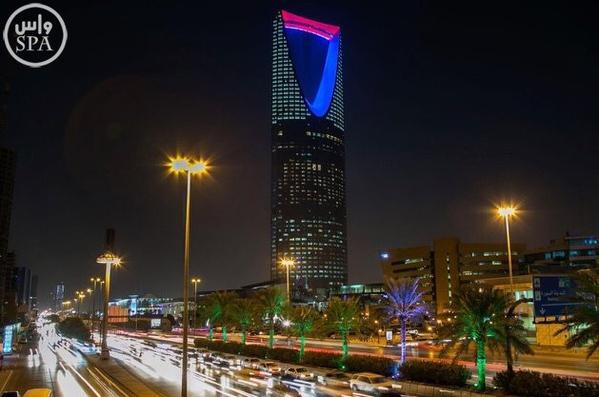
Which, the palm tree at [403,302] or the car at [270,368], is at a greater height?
the palm tree at [403,302]

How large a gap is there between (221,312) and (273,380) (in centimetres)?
3202

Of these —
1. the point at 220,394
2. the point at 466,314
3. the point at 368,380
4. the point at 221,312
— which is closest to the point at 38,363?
the point at 221,312

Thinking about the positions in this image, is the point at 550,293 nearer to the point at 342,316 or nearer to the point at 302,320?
the point at 342,316

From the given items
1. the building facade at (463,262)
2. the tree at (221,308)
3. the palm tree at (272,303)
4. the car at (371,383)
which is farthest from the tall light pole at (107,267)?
the building facade at (463,262)

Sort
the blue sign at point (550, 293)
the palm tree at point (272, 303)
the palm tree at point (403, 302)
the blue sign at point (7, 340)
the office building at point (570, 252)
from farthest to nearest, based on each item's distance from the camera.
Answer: the office building at point (570, 252) → the blue sign at point (7, 340) → the palm tree at point (272, 303) → the palm tree at point (403, 302) → the blue sign at point (550, 293)

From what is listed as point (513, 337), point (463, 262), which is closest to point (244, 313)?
point (513, 337)

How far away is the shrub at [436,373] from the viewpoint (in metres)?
32.4

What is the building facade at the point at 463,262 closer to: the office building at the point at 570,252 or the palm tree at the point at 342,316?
the office building at the point at 570,252

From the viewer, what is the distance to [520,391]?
91.5ft

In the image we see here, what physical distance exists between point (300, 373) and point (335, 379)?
409 cm

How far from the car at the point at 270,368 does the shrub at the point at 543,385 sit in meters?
20.8

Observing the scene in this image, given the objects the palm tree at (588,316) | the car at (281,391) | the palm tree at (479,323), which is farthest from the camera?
the car at (281,391)

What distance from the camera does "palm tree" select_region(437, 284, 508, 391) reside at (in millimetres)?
30531

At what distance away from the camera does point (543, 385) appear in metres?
26.6
